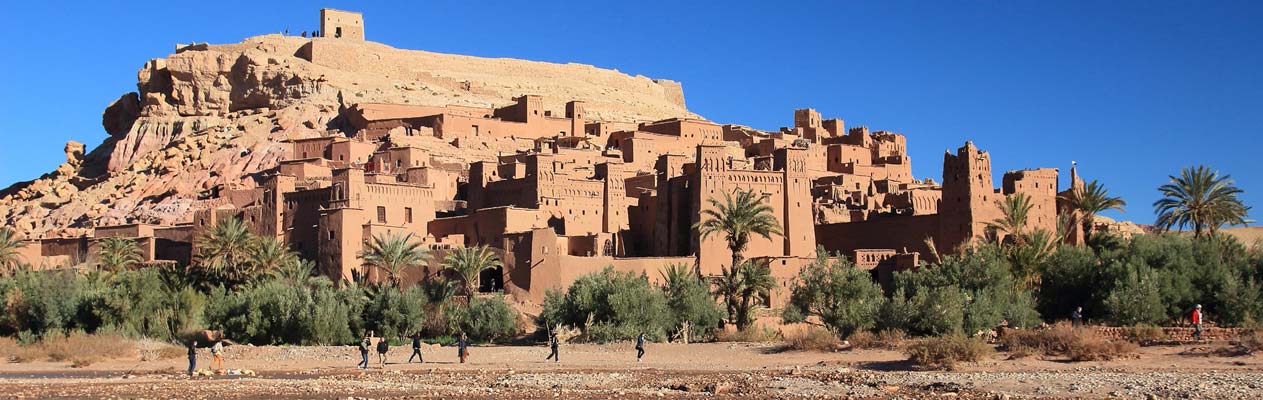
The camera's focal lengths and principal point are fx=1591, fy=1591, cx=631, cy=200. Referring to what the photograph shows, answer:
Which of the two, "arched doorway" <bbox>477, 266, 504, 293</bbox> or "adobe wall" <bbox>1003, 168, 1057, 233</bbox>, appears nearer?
"arched doorway" <bbox>477, 266, 504, 293</bbox>

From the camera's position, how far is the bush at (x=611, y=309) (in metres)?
40.4

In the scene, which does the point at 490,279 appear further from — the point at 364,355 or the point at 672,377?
the point at 672,377

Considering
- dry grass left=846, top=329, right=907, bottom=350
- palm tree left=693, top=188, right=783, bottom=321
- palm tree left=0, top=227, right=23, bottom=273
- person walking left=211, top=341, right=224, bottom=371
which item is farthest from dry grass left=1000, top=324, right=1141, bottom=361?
palm tree left=0, top=227, right=23, bottom=273

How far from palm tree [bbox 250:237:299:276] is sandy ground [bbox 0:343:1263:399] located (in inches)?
339

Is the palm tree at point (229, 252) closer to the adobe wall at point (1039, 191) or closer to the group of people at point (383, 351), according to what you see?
the group of people at point (383, 351)

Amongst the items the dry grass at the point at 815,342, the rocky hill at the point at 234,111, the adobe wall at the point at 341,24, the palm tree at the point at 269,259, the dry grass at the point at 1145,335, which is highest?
the adobe wall at the point at 341,24

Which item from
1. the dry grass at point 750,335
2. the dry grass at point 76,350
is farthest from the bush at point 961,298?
the dry grass at point 76,350

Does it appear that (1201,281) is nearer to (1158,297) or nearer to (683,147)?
(1158,297)

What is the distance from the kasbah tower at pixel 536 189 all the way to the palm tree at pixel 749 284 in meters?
2.16

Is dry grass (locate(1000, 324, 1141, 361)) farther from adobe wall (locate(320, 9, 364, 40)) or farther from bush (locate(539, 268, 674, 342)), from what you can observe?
adobe wall (locate(320, 9, 364, 40))

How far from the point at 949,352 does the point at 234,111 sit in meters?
49.7

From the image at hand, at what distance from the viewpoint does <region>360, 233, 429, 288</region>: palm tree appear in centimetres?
4544

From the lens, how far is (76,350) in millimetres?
40188

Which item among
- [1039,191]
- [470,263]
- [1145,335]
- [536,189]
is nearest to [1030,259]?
[1039,191]
